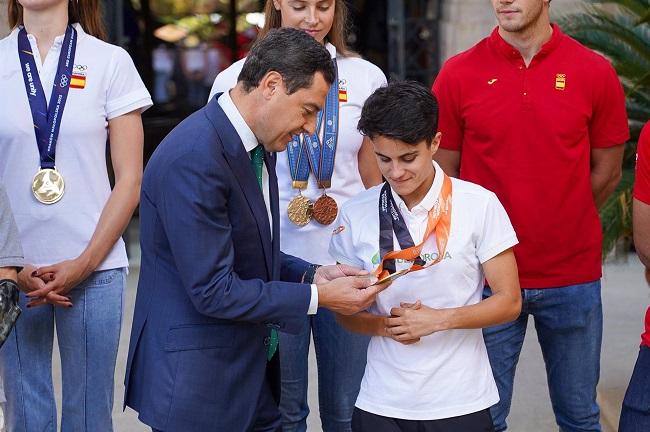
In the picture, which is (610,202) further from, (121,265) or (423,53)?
(423,53)

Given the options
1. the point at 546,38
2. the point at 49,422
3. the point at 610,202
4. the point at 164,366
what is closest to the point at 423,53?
the point at 610,202

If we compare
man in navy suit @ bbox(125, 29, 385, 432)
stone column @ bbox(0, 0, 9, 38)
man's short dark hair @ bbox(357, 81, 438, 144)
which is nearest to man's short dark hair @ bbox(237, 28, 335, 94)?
man in navy suit @ bbox(125, 29, 385, 432)

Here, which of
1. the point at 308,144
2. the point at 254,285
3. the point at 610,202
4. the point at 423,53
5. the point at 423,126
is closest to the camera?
the point at 254,285

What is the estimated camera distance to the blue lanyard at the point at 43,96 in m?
3.95

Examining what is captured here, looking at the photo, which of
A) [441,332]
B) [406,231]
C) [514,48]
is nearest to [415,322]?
[441,332]

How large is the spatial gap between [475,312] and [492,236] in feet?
0.78

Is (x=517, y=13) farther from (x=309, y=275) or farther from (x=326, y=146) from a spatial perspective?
(x=309, y=275)

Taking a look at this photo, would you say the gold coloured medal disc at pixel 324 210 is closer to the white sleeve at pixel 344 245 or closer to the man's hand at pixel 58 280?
the white sleeve at pixel 344 245

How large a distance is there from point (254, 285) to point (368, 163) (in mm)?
1270

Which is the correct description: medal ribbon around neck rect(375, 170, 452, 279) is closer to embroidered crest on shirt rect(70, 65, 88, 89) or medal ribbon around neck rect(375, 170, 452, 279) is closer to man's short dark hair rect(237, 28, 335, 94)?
man's short dark hair rect(237, 28, 335, 94)

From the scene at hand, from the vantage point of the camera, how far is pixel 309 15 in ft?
13.6

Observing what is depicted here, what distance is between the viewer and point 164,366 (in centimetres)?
323

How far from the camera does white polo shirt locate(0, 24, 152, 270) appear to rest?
3971mm

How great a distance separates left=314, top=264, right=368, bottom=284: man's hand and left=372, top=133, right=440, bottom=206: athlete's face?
27cm
